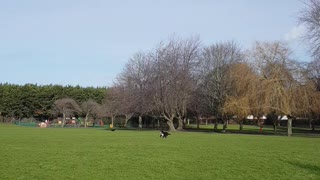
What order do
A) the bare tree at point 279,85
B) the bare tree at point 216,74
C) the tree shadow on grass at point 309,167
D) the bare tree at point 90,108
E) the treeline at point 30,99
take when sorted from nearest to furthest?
the tree shadow on grass at point 309,167
the bare tree at point 279,85
the bare tree at point 216,74
the bare tree at point 90,108
the treeline at point 30,99

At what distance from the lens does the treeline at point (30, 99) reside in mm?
95438

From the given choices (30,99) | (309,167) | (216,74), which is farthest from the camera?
(30,99)

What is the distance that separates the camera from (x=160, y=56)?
6438 cm

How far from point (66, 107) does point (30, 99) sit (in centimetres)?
1059

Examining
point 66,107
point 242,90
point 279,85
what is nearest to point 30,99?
point 66,107

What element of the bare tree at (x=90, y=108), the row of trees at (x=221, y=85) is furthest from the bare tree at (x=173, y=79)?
the bare tree at (x=90, y=108)

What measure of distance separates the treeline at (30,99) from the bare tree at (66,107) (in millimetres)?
2493

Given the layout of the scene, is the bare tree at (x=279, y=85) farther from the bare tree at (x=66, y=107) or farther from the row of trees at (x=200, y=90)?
the bare tree at (x=66, y=107)


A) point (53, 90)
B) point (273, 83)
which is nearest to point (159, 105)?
point (273, 83)

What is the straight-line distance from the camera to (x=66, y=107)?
91250 millimetres

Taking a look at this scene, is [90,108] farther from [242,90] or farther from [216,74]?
[242,90]

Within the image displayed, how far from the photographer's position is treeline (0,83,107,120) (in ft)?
313

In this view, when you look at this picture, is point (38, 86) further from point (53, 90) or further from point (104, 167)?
point (104, 167)

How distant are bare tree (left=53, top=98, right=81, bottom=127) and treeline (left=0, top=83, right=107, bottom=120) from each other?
249 cm
